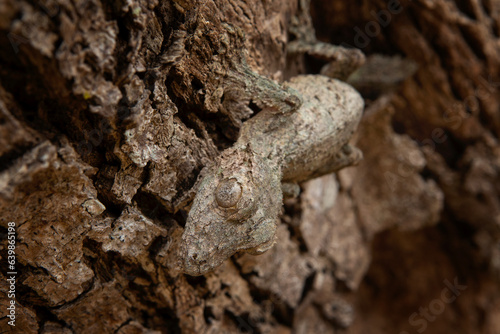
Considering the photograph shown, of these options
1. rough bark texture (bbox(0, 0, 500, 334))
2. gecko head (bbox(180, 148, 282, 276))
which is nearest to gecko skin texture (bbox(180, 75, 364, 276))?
gecko head (bbox(180, 148, 282, 276))

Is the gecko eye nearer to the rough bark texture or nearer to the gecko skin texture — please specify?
the gecko skin texture

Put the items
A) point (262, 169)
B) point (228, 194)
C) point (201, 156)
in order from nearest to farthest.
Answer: point (228, 194)
point (262, 169)
point (201, 156)

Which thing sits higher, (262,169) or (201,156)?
(201,156)

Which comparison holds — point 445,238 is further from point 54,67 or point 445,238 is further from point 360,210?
point 54,67

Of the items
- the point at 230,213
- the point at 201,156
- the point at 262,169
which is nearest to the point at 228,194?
the point at 230,213

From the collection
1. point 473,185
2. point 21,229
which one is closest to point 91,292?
point 21,229

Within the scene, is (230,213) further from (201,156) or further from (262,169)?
(201,156)

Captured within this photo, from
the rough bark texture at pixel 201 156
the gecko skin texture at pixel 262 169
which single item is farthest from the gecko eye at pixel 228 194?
the rough bark texture at pixel 201 156

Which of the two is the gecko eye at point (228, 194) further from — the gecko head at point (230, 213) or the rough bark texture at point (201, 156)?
the rough bark texture at point (201, 156)
